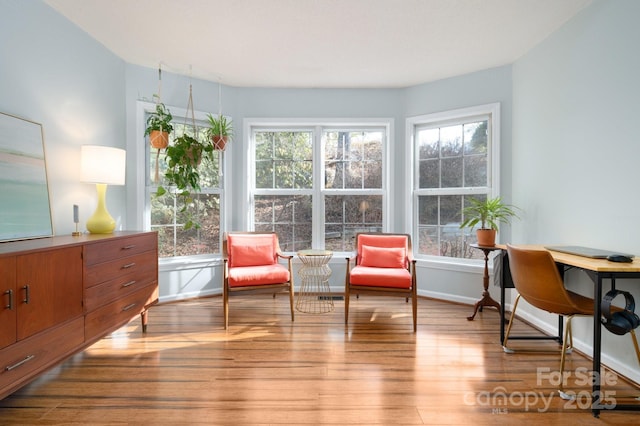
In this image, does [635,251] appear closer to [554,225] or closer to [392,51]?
[554,225]

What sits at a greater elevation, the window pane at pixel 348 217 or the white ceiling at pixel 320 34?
the white ceiling at pixel 320 34

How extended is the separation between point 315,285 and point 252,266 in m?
1.11

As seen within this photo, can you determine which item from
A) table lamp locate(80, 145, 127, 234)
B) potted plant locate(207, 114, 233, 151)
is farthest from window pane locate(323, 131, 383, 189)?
table lamp locate(80, 145, 127, 234)

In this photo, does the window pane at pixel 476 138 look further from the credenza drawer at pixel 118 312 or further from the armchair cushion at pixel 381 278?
the credenza drawer at pixel 118 312

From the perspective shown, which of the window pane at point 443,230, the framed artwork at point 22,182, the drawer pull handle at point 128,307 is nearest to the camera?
the framed artwork at point 22,182

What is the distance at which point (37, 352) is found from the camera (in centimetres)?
190

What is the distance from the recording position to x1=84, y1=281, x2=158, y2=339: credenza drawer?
236 cm

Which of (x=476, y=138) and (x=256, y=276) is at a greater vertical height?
(x=476, y=138)

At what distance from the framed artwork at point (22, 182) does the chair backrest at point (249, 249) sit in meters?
1.56

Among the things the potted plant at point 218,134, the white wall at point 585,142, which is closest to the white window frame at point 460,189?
the white wall at point 585,142

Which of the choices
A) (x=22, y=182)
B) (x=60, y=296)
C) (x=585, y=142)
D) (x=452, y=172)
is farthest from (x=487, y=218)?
(x=22, y=182)

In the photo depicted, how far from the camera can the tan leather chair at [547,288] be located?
213cm

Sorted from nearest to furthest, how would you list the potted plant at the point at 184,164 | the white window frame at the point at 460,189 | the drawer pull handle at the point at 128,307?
the drawer pull handle at the point at 128,307 < the potted plant at the point at 184,164 < the white window frame at the point at 460,189

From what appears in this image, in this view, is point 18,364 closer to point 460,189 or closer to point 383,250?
point 383,250
